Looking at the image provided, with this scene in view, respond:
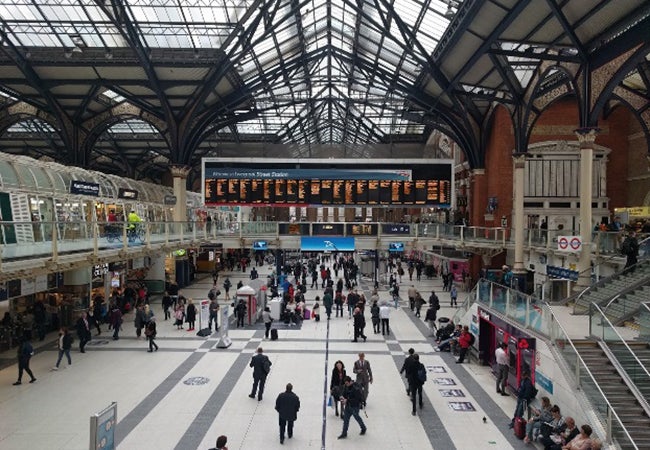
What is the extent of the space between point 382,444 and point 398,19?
18.5 m

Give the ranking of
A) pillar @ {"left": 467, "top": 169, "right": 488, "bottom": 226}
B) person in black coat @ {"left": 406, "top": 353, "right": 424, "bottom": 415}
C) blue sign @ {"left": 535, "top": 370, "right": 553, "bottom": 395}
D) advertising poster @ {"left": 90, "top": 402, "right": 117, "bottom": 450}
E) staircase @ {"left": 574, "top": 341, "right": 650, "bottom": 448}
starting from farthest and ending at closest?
pillar @ {"left": 467, "top": 169, "right": 488, "bottom": 226} < person in black coat @ {"left": 406, "top": 353, "right": 424, "bottom": 415} < blue sign @ {"left": 535, "top": 370, "right": 553, "bottom": 395} < staircase @ {"left": 574, "top": 341, "right": 650, "bottom": 448} < advertising poster @ {"left": 90, "top": 402, "right": 117, "bottom": 450}

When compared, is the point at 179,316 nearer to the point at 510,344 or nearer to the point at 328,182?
the point at 328,182

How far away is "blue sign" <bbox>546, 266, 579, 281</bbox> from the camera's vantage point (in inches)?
752

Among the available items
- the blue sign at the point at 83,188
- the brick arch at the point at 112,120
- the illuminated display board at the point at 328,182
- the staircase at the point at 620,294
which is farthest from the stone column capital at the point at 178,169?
the staircase at the point at 620,294

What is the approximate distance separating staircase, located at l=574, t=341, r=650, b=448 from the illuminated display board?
19.6 meters

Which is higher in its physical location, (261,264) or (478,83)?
(478,83)

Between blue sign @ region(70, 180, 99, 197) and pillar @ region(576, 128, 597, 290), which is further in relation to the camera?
blue sign @ region(70, 180, 99, 197)

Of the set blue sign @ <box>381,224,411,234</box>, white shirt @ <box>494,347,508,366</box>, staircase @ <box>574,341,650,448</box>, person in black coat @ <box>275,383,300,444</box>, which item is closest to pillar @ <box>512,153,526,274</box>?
blue sign @ <box>381,224,411,234</box>

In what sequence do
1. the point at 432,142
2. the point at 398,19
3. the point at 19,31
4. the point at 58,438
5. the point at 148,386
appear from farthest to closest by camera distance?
1. the point at 432,142
2. the point at 19,31
3. the point at 398,19
4. the point at 148,386
5. the point at 58,438

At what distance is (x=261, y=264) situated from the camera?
162 ft

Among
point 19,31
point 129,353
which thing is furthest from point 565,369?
point 19,31

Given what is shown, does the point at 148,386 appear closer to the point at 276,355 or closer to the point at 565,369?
the point at 276,355

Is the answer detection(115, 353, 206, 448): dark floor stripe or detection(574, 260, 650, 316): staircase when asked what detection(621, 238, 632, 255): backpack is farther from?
detection(115, 353, 206, 448): dark floor stripe

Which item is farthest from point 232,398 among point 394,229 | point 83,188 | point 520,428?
point 394,229
